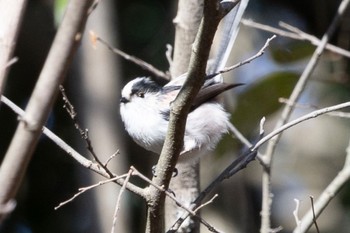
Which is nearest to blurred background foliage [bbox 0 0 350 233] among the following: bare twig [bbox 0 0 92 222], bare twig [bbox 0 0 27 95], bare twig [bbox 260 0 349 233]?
bare twig [bbox 260 0 349 233]

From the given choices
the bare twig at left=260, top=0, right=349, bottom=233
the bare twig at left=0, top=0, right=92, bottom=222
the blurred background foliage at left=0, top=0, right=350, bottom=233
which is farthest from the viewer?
the blurred background foliage at left=0, top=0, right=350, bottom=233

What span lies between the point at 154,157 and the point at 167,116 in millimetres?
1213

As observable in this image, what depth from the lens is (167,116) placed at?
245 cm

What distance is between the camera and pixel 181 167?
2.60 m

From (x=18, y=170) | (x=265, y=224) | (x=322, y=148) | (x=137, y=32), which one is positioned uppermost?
(x=137, y=32)

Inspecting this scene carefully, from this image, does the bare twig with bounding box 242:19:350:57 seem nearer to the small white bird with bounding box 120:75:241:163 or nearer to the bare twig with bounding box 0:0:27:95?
the small white bird with bounding box 120:75:241:163

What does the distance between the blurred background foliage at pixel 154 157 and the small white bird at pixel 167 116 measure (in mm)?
910

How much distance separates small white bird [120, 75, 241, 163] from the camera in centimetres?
238

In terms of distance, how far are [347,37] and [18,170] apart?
10.1ft

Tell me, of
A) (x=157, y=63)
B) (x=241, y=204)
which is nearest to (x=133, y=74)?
(x=157, y=63)

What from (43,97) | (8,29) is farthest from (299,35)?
(43,97)

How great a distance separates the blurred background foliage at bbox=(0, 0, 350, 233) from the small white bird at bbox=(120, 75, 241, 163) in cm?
91

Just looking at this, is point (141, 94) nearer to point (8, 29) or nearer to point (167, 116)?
point (167, 116)

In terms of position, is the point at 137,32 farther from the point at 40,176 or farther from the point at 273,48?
the point at 273,48
